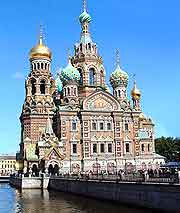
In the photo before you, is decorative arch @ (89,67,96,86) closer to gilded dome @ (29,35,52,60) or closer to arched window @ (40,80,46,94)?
gilded dome @ (29,35,52,60)

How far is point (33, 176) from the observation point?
178ft

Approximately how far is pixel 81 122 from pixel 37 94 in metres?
9.66

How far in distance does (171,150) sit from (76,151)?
3324 centimetres

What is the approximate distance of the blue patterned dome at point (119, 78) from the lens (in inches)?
2539

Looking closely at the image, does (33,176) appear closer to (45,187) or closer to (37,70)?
(45,187)

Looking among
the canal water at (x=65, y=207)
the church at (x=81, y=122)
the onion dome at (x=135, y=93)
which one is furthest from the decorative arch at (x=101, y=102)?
the canal water at (x=65, y=207)

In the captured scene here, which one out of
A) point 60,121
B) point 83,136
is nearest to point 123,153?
point 83,136

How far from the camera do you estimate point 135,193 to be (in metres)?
29.1

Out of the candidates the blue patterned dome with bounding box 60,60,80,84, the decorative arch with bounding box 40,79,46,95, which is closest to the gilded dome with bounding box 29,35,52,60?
the decorative arch with bounding box 40,79,46,95

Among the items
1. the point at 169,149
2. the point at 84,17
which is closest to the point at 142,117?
the point at 169,149

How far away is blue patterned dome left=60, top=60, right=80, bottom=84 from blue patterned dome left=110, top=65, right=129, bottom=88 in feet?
19.3

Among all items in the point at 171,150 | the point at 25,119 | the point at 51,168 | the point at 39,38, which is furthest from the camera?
the point at 171,150

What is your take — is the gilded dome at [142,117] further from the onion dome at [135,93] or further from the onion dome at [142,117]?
the onion dome at [135,93]

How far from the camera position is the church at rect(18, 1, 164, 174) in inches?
2267
